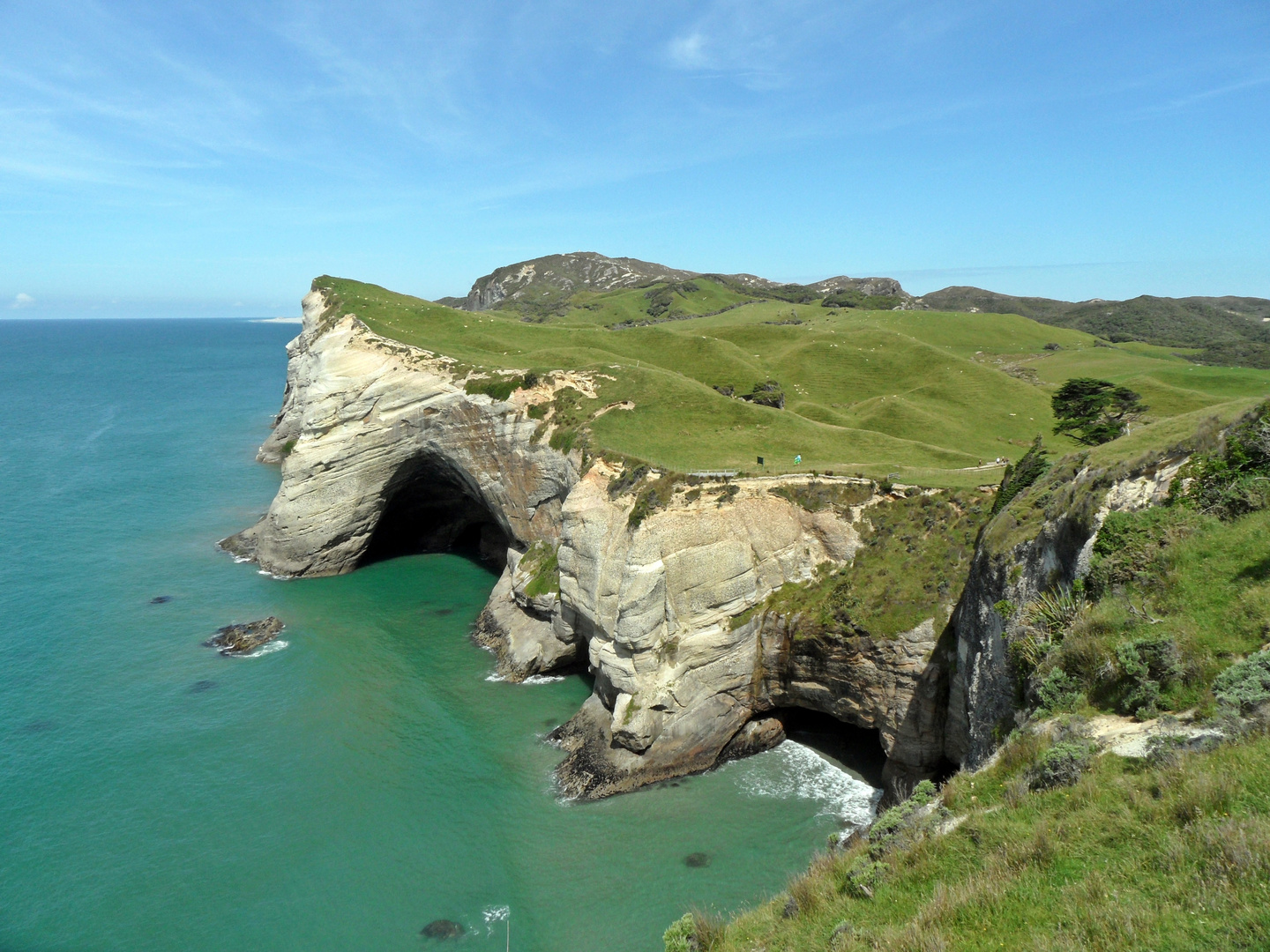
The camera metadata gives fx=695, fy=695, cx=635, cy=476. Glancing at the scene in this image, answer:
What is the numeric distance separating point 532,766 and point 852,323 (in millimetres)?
88352

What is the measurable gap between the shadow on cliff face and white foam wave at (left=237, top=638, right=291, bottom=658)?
1253 cm

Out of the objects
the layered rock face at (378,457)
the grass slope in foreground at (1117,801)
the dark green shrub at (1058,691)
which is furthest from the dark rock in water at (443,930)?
the layered rock face at (378,457)

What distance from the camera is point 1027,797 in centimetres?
1079

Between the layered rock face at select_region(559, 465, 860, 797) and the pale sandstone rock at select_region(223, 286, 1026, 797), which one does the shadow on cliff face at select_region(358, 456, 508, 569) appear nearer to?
the pale sandstone rock at select_region(223, 286, 1026, 797)

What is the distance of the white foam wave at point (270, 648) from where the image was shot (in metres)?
37.7

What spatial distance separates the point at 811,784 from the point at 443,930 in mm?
14623

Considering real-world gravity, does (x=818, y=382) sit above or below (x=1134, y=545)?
above

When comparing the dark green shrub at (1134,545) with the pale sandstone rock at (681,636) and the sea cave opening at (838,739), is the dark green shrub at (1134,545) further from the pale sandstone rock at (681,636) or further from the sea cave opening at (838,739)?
the sea cave opening at (838,739)

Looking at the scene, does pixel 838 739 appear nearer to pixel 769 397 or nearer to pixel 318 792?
pixel 318 792

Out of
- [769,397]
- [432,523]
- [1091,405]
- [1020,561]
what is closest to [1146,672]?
[1020,561]

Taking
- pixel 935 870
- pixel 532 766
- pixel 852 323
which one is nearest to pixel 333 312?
pixel 532 766

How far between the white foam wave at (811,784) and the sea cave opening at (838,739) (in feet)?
1.99

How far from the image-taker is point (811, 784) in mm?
27812

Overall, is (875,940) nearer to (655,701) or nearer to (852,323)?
(655,701)
